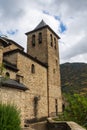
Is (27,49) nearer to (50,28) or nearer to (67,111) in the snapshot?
(50,28)

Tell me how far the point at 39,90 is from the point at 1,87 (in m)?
11.2

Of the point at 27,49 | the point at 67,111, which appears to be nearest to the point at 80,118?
the point at 67,111

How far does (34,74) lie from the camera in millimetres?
22828

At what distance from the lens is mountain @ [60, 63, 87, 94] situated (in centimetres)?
5693

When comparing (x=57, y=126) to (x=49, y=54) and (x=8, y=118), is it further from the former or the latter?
(x=49, y=54)

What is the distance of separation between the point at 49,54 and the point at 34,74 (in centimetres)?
527

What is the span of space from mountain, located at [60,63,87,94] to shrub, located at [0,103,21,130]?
44881 mm

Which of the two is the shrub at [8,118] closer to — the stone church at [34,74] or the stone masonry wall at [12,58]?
the stone church at [34,74]

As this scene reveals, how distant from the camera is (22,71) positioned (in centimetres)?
2044

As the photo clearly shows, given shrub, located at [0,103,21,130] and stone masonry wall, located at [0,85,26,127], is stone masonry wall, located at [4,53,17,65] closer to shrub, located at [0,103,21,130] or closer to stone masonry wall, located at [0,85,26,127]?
stone masonry wall, located at [0,85,26,127]

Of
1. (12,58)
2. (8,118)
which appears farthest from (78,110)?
(8,118)

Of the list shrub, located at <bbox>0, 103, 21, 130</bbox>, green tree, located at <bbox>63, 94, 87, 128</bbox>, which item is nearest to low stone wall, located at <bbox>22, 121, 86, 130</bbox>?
green tree, located at <bbox>63, 94, 87, 128</bbox>

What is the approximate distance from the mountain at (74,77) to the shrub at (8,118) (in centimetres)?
4488

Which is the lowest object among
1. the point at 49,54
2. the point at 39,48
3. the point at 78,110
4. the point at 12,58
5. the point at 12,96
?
the point at 78,110
